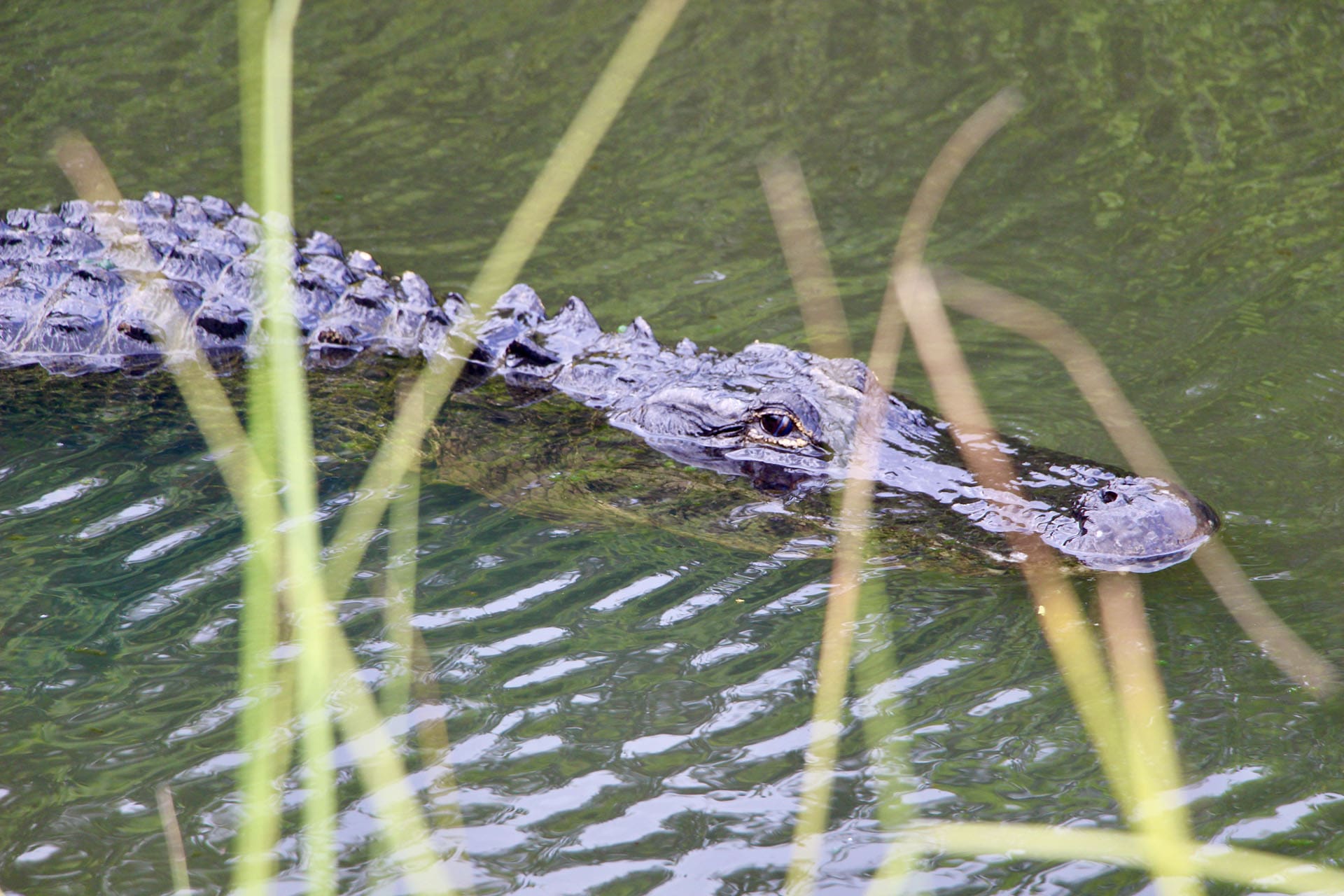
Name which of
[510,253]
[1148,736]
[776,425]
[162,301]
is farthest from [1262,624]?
[162,301]

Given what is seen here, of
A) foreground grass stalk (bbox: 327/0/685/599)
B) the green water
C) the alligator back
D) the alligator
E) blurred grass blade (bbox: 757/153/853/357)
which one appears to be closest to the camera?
foreground grass stalk (bbox: 327/0/685/599)

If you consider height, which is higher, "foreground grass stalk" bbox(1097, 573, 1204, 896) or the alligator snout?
the alligator snout

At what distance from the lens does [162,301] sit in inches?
200

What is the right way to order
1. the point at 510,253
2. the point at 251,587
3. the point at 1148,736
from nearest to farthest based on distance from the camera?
the point at 510,253 < the point at 1148,736 < the point at 251,587

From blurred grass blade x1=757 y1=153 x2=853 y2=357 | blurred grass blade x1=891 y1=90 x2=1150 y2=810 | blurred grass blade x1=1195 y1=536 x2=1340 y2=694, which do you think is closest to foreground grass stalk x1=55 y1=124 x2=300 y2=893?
blurred grass blade x1=891 y1=90 x2=1150 y2=810

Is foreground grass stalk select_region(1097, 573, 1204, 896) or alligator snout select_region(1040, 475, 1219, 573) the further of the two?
alligator snout select_region(1040, 475, 1219, 573)

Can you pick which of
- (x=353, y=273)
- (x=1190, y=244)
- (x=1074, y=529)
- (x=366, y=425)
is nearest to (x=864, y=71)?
(x=1190, y=244)

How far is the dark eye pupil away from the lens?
4051 millimetres

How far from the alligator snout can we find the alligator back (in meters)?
2.82

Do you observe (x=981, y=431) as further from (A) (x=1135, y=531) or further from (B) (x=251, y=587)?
(B) (x=251, y=587)

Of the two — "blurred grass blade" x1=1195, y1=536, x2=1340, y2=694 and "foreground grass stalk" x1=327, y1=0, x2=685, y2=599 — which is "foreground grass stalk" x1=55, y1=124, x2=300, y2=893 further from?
"blurred grass blade" x1=1195, y1=536, x2=1340, y2=694

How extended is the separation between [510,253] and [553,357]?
318cm

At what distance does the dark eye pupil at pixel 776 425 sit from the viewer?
405 centimetres

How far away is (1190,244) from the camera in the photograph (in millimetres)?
5809
